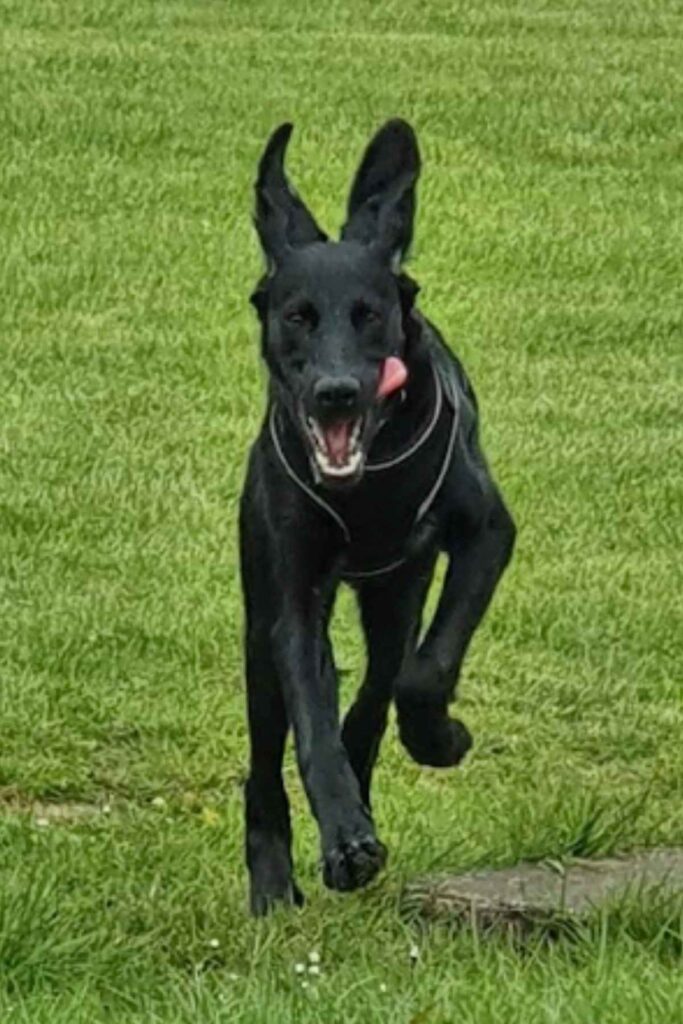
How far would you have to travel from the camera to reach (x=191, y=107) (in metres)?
18.4

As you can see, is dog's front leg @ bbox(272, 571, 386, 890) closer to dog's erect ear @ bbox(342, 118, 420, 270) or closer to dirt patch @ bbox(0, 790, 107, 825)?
dog's erect ear @ bbox(342, 118, 420, 270)

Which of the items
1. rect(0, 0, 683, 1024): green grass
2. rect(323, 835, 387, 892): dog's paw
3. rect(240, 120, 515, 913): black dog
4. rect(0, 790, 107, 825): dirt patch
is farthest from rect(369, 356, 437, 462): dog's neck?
rect(0, 790, 107, 825): dirt patch

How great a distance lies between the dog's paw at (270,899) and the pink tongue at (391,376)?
3.75ft

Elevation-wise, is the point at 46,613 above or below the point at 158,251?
above

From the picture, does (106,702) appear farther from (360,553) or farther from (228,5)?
(228,5)

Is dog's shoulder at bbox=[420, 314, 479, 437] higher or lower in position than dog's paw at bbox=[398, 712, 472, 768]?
higher

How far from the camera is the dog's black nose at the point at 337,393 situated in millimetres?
4801

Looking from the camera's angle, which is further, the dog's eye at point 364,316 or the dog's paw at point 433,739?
the dog's paw at point 433,739

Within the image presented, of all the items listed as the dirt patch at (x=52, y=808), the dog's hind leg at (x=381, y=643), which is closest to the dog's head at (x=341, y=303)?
the dog's hind leg at (x=381, y=643)

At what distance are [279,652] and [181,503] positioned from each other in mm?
5217

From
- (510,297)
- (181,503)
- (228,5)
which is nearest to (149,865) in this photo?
(181,503)

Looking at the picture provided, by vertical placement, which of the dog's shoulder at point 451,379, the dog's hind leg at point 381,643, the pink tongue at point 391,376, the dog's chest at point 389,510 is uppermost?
the pink tongue at point 391,376

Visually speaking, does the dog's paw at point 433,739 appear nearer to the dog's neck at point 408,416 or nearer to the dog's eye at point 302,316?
the dog's neck at point 408,416

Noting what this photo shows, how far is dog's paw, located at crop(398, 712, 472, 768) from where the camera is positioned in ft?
17.2
